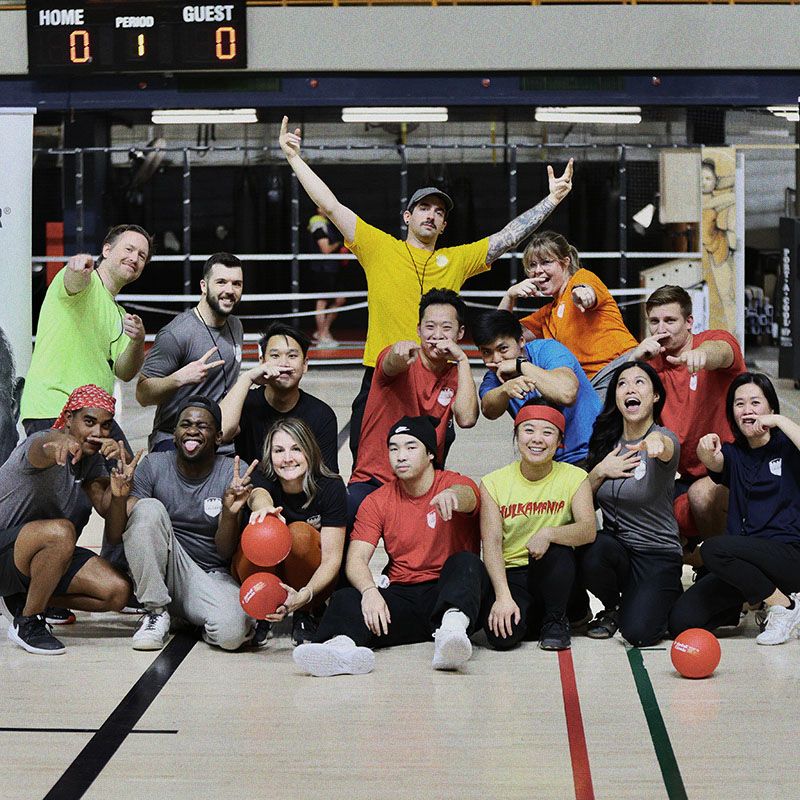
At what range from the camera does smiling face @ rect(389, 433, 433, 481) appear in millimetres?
5742

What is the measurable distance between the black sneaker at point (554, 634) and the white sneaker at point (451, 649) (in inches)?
18.8

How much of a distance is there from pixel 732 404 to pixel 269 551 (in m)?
2.06

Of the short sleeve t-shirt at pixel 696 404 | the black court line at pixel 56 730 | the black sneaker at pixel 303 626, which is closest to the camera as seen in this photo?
the black court line at pixel 56 730

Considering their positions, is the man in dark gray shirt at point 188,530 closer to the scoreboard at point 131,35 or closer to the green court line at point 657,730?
the green court line at point 657,730

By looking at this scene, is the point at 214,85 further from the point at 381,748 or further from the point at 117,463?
the point at 381,748

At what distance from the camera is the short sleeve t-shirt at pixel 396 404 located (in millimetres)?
6406

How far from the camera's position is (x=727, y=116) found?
19.5 metres

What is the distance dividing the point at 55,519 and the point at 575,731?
7.75ft

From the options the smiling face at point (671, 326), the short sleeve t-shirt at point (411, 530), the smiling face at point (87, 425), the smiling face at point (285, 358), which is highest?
the smiling face at point (671, 326)

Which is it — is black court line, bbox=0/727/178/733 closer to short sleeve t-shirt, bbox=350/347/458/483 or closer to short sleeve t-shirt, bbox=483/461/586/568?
short sleeve t-shirt, bbox=483/461/586/568

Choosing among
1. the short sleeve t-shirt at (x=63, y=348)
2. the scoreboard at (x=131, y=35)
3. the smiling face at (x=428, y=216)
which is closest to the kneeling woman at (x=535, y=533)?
the smiling face at (x=428, y=216)

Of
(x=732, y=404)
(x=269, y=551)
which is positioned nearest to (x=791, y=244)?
(x=732, y=404)

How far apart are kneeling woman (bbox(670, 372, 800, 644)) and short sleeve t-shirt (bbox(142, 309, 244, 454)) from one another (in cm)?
227

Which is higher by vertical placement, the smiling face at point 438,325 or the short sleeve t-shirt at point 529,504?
the smiling face at point 438,325
